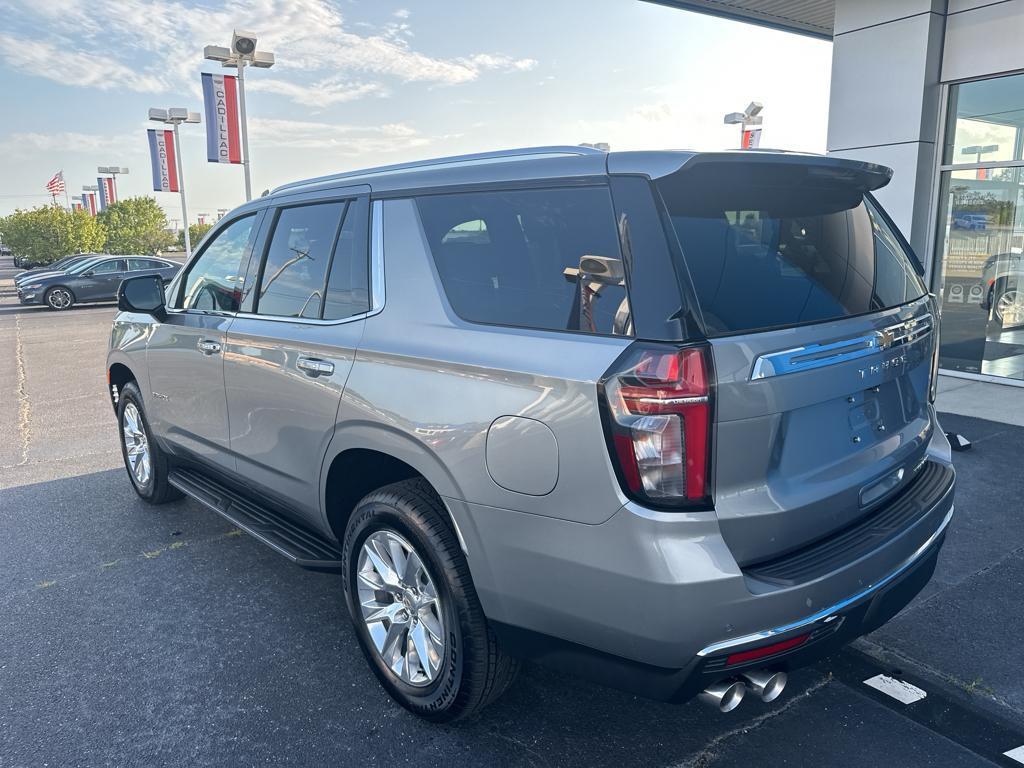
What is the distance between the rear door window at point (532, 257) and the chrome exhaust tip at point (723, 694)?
1033mm

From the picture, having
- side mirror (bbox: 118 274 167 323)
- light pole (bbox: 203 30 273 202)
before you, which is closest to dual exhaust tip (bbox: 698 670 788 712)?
side mirror (bbox: 118 274 167 323)

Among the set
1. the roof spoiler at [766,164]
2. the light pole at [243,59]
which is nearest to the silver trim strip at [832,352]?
the roof spoiler at [766,164]

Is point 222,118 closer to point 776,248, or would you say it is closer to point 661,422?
point 776,248

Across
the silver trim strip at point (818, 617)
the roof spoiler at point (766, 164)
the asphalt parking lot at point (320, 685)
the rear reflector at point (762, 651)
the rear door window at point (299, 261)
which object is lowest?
the asphalt parking lot at point (320, 685)

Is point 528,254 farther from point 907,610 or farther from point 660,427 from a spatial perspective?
point 907,610

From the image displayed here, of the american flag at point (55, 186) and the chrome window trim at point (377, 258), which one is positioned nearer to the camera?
the chrome window trim at point (377, 258)

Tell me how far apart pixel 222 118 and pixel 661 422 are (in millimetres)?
20227

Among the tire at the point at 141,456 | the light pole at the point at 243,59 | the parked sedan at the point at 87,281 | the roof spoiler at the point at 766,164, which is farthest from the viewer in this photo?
the parked sedan at the point at 87,281

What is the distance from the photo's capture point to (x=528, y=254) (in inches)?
93.3

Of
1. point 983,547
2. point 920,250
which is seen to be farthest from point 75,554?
point 920,250

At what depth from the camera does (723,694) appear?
2.12 m

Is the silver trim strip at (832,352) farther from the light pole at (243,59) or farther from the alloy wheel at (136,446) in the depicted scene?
the light pole at (243,59)

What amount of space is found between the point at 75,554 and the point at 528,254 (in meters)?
3.47

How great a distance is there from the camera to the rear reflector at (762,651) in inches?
79.7
